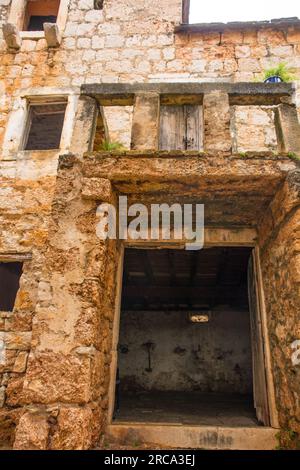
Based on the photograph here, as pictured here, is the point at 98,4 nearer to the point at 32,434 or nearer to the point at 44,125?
the point at 44,125

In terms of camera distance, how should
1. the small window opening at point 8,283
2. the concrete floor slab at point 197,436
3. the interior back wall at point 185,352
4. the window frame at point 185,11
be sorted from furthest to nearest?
the interior back wall at point 185,352 < the window frame at point 185,11 < the small window opening at point 8,283 < the concrete floor slab at point 197,436

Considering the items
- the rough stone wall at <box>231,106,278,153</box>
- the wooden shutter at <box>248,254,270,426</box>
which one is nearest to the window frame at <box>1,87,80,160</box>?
the rough stone wall at <box>231,106,278,153</box>

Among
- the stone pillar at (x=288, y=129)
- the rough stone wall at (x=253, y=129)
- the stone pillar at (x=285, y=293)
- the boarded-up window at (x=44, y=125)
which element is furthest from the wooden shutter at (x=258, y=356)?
the boarded-up window at (x=44, y=125)

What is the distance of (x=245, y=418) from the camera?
436 centimetres

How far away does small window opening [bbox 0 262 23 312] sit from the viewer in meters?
5.70

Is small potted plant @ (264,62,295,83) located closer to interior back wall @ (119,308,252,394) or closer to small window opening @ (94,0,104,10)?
small window opening @ (94,0,104,10)

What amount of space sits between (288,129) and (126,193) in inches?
73.5

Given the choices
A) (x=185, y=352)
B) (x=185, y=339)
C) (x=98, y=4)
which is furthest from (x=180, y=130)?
(x=185, y=352)

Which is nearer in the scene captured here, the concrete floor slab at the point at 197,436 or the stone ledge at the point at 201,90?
the concrete floor slab at the point at 197,436

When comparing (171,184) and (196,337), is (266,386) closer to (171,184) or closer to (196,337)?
(171,184)

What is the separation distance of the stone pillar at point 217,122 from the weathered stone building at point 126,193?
0.02m

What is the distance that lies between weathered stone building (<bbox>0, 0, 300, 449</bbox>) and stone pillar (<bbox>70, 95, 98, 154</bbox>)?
0.01 meters

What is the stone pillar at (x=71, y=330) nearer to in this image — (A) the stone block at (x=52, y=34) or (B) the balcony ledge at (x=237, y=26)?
(A) the stone block at (x=52, y=34)

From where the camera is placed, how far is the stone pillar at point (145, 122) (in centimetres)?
367
